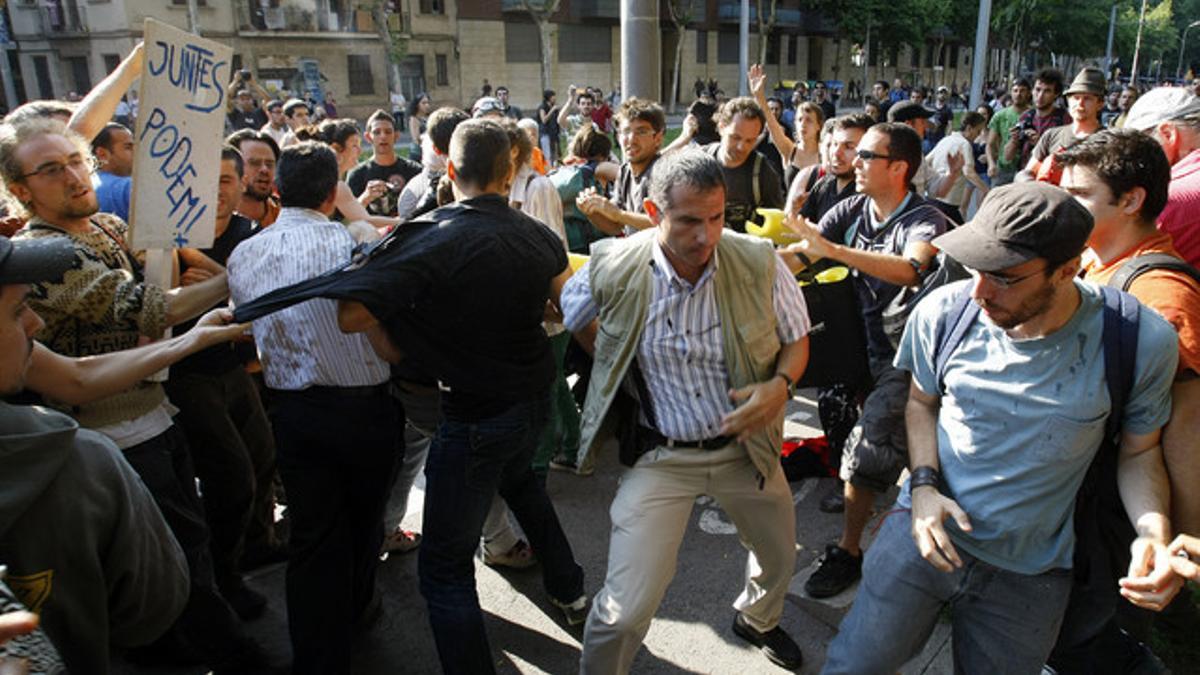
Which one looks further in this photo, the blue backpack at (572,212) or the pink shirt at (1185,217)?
the blue backpack at (572,212)

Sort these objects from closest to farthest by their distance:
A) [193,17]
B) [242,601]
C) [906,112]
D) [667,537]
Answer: [667,537] → [242,601] → [906,112] → [193,17]

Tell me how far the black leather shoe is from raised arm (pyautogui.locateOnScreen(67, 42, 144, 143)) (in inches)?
140

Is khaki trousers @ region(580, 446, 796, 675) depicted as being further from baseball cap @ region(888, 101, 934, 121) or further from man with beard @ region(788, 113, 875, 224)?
baseball cap @ region(888, 101, 934, 121)

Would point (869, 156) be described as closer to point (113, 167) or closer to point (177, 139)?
point (177, 139)

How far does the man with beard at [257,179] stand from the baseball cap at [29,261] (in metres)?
2.25

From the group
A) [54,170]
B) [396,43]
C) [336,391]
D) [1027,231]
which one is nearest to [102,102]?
[54,170]

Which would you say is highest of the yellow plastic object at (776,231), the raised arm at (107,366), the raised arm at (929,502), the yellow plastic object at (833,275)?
the yellow plastic object at (776,231)

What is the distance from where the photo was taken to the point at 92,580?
5.72ft

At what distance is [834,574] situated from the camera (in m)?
3.49

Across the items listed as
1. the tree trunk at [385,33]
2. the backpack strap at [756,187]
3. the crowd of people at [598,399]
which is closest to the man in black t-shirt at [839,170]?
the backpack strap at [756,187]

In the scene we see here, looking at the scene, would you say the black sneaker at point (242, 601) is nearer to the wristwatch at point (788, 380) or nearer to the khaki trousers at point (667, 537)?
the khaki trousers at point (667, 537)

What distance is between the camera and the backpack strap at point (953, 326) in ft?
7.32

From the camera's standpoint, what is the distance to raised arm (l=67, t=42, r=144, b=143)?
3453 millimetres

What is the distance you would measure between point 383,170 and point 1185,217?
16.9ft
